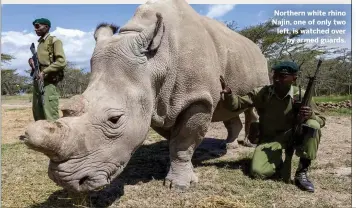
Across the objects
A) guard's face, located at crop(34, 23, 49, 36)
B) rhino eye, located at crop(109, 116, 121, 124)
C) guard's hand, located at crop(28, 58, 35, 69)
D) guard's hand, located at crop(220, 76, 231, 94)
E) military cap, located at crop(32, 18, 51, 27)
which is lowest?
rhino eye, located at crop(109, 116, 121, 124)

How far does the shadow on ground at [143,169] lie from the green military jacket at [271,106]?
66cm

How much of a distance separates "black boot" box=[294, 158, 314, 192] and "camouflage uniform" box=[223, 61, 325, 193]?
2 cm

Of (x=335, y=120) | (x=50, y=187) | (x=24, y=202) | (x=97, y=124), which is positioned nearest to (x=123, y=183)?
(x=50, y=187)

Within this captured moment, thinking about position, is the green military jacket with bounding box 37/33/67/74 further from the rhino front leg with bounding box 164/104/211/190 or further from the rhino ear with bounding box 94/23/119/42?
the rhino front leg with bounding box 164/104/211/190

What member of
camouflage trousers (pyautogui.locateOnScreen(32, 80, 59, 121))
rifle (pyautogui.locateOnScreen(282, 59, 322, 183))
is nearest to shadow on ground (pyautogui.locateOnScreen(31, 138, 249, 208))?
rifle (pyautogui.locateOnScreen(282, 59, 322, 183))

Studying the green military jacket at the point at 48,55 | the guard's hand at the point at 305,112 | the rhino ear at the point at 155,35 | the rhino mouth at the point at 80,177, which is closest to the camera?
the rhino mouth at the point at 80,177

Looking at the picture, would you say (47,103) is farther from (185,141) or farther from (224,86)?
(224,86)

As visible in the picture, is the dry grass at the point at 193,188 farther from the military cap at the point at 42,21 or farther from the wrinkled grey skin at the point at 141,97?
the military cap at the point at 42,21

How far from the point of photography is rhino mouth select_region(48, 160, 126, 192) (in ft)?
9.52

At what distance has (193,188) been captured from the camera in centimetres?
426

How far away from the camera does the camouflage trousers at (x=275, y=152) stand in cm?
446

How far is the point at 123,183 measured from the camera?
4332 mm

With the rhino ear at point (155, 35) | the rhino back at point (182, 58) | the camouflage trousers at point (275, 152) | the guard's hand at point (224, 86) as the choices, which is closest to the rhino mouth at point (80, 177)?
the rhino back at point (182, 58)

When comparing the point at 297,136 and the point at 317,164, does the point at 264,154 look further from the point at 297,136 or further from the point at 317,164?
the point at 317,164
